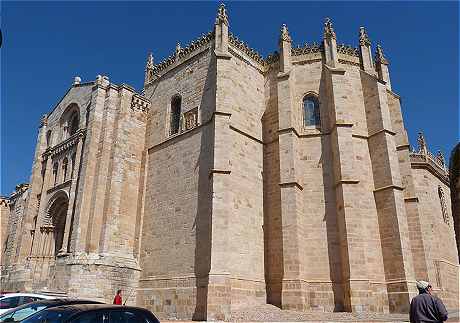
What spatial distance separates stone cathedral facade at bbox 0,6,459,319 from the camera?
15.9 m

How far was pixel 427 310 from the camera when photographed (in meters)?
5.31

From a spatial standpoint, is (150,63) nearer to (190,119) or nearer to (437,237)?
(190,119)

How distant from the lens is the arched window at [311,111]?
19.5 meters

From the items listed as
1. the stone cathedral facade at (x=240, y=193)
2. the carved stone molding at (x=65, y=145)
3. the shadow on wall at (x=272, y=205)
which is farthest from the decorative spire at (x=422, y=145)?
the carved stone molding at (x=65, y=145)

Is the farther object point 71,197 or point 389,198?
point 71,197

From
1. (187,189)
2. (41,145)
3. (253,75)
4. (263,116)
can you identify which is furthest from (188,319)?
(41,145)

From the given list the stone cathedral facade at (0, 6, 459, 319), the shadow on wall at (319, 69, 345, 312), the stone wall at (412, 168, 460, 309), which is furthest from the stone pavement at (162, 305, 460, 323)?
the stone wall at (412, 168, 460, 309)

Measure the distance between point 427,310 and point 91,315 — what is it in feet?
14.6

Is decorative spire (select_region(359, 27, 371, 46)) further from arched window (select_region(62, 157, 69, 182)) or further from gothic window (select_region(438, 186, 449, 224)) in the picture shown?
arched window (select_region(62, 157, 69, 182))

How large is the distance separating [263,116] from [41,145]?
47.5 ft

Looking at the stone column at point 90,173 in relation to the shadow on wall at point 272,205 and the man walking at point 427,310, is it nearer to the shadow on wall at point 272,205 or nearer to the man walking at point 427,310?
the shadow on wall at point 272,205

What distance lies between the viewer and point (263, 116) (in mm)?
20234

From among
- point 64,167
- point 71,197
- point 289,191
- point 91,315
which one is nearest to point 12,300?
point 91,315

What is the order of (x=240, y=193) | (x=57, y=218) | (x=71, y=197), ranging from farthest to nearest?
(x=57, y=218)
(x=71, y=197)
(x=240, y=193)
